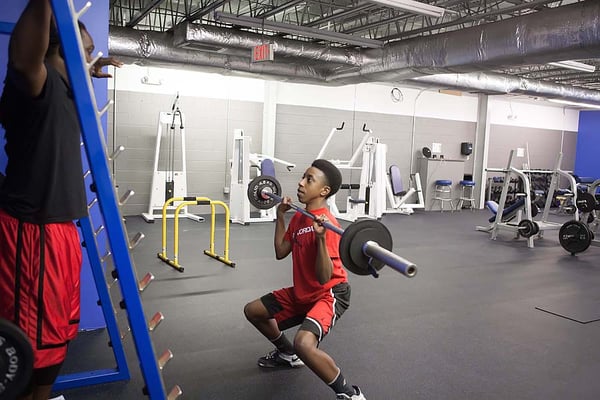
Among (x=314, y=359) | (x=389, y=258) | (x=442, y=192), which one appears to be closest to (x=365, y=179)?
(x=442, y=192)

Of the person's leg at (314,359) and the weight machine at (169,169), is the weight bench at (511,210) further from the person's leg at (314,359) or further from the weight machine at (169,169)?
the person's leg at (314,359)

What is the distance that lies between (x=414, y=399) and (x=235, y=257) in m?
2.96

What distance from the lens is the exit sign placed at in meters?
5.29

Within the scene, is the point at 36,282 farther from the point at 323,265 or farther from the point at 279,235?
the point at 279,235

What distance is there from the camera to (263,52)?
5.38 meters

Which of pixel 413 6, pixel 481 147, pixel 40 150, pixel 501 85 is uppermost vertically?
pixel 413 6

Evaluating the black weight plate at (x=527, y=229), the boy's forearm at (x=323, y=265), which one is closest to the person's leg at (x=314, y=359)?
the boy's forearm at (x=323, y=265)

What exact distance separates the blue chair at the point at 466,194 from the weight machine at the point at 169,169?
5.58 metres

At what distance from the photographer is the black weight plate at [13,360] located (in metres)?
1.11

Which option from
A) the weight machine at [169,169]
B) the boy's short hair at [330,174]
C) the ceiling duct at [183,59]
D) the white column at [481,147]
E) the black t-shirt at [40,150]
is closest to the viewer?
the black t-shirt at [40,150]

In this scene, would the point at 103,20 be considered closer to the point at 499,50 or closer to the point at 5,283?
the point at 5,283

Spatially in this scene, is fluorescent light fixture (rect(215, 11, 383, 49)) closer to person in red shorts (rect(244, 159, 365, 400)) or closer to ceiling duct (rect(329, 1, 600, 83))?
ceiling duct (rect(329, 1, 600, 83))

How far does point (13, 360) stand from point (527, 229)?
20.5 feet

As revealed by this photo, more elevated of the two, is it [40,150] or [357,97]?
[357,97]
